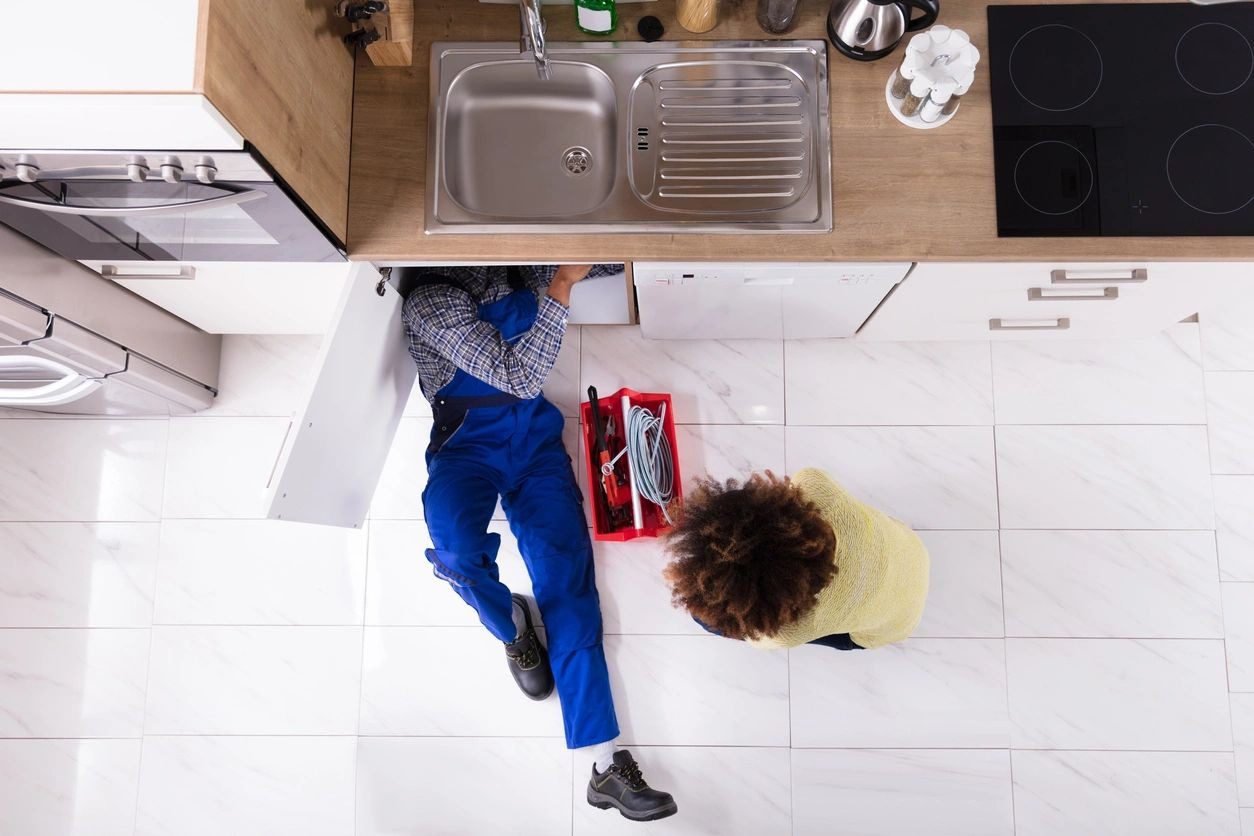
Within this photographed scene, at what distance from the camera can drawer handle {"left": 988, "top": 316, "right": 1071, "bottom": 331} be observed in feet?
6.87

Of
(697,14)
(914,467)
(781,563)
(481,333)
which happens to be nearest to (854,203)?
(697,14)

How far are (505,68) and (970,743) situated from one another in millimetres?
2138

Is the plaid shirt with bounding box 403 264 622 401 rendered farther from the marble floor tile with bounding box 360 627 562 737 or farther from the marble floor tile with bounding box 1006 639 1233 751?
the marble floor tile with bounding box 1006 639 1233 751

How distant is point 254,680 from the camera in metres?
2.34

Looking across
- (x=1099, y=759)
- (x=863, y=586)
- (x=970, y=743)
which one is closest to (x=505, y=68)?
(x=863, y=586)

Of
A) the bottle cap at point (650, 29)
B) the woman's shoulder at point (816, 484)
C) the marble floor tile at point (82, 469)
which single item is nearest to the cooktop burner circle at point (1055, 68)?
the bottle cap at point (650, 29)

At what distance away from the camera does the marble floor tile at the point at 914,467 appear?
2.36m

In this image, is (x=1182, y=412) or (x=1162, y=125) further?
(x=1182, y=412)

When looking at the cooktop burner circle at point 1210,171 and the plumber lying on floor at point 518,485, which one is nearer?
the cooktop burner circle at point 1210,171

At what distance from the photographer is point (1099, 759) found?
2.24 meters

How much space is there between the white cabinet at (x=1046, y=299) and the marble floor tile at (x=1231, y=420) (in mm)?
349

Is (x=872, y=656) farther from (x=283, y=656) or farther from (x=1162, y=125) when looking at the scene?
(x=283, y=656)

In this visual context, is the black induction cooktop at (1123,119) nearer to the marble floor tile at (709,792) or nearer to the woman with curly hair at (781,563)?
the woman with curly hair at (781,563)

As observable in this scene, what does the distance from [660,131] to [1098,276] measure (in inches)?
38.3
